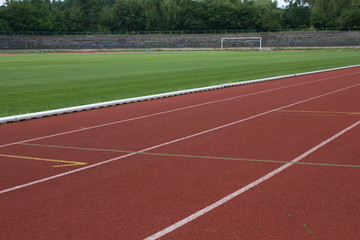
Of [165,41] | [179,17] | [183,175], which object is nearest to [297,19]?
[179,17]

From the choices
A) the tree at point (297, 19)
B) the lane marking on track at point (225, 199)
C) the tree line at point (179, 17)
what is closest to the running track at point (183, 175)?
the lane marking on track at point (225, 199)

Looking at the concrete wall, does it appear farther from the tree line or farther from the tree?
the tree

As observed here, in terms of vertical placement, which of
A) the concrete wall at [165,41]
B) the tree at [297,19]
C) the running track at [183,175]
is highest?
the tree at [297,19]

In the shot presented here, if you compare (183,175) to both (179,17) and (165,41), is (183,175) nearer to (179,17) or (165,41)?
(165,41)

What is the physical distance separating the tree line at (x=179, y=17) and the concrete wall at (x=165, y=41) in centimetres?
1131

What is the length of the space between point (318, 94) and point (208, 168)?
920 cm

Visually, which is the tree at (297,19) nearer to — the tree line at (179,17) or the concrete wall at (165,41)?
the tree line at (179,17)

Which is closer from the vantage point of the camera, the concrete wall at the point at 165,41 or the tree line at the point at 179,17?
the concrete wall at the point at 165,41

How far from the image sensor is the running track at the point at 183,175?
4191 mm

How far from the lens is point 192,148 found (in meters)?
7.29

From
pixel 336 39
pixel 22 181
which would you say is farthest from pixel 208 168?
pixel 336 39

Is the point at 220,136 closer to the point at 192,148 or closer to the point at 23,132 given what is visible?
the point at 192,148

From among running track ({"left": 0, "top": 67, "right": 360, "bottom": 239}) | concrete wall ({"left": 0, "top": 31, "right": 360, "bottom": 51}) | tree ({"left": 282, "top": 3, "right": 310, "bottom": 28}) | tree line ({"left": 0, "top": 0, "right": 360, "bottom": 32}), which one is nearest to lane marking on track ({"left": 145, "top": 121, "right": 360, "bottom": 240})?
running track ({"left": 0, "top": 67, "right": 360, "bottom": 239})

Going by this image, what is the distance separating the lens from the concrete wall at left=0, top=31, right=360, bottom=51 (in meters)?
68.3
